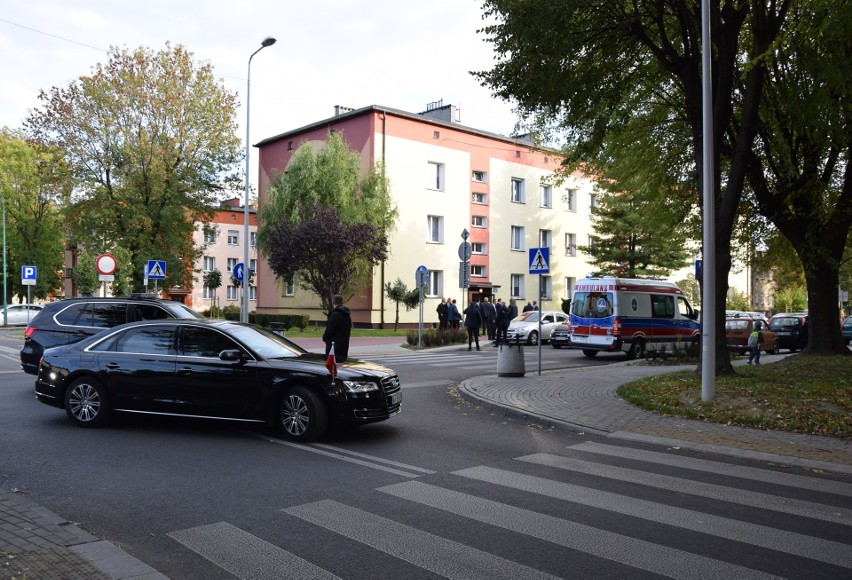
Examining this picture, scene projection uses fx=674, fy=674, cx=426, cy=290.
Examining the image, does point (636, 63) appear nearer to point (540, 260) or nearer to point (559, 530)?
point (540, 260)

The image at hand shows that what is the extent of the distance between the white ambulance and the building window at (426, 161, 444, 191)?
65.6 ft

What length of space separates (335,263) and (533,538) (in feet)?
95.9

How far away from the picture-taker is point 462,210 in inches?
1679

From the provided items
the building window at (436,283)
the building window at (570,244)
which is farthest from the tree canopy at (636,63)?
the building window at (570,244)

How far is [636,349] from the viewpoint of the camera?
22.9 meters

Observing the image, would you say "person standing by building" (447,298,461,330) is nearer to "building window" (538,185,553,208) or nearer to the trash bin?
the trash bin

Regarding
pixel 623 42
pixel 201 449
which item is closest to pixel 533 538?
pixel 201 449

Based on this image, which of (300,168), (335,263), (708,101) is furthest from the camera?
(300,168)

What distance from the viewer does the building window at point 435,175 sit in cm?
4162

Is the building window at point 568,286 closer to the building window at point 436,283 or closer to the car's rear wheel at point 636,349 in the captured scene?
the building window at point 436,283

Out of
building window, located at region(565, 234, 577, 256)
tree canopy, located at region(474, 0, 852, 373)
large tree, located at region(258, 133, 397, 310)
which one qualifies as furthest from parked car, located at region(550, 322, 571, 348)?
building window, located at region(565, 234, 577, 256)

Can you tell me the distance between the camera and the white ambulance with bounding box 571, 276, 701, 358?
22.0m

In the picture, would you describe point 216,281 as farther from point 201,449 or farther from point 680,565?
point 680,565

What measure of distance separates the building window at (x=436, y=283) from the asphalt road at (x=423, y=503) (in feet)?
106
